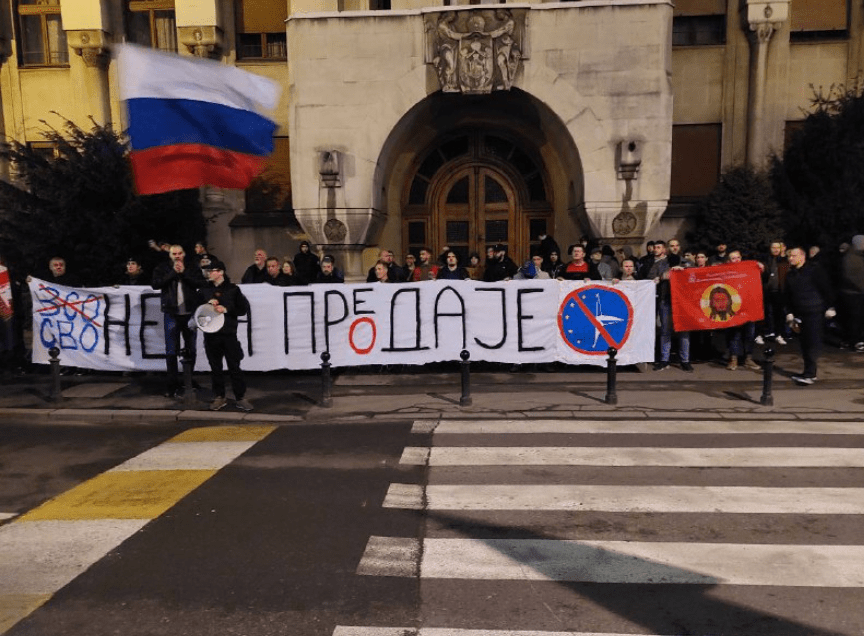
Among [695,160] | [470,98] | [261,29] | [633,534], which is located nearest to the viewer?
[633,534]

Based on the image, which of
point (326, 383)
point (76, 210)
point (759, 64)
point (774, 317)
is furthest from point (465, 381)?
point (759, 64)

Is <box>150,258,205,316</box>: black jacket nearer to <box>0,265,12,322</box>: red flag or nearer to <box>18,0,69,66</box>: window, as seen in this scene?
<box>0,265,12,322</box>: red flag

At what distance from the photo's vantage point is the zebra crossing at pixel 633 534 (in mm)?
4289

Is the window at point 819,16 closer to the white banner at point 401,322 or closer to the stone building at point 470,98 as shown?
the stone building at point 470,98

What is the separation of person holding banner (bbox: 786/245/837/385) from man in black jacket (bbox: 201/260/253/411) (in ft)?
27.0

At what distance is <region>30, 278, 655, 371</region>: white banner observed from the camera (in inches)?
467

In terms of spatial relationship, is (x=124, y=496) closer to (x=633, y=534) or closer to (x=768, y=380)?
(x=633, y=534)

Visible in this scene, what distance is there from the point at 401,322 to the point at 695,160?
370 inches

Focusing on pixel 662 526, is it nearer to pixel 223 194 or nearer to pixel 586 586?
pixel 586 586

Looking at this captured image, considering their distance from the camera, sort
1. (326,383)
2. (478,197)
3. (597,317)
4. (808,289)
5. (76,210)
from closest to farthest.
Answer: (326,383), (808,289), (597,317), (76,210), (478,197)

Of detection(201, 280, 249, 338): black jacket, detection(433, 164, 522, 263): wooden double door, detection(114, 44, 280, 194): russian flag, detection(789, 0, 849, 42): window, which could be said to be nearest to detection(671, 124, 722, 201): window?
detection(789, 0, 849, 42): window

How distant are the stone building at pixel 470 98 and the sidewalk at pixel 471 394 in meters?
4.00

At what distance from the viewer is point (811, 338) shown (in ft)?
34.9

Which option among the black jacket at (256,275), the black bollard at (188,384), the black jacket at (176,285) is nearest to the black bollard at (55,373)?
Answer: the black jacket at (176,285)
